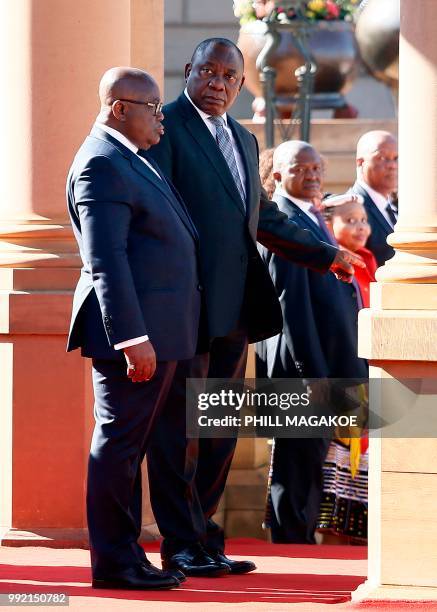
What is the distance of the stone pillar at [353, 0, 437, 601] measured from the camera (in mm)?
5699

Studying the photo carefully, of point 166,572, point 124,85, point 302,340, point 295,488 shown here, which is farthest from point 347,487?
point 124,85

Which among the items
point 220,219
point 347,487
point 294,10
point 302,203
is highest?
point 294,10

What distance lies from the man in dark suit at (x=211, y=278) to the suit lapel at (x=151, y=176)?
29 centimetres

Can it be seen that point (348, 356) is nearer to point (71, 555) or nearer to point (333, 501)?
point (333, 501)

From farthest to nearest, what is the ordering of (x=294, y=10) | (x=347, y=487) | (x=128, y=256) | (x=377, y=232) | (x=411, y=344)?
1. (x=294, y=10)
2. (x=377, y=232)
3. (x=347, y=487)
4. (x=128, y=256)
5. (x=411, y=344)

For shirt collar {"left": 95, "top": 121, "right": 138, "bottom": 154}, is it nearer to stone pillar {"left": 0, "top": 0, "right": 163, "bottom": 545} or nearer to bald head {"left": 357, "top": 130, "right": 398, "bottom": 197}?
stone pillar {"left": 0, "top": 0, "right": 163, "bottom": 545}

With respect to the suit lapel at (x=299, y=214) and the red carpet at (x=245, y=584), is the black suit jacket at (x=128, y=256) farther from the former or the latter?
the suit lapel at (x=299, y=214)

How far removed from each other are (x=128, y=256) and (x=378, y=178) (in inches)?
127

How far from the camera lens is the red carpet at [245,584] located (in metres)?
5.91

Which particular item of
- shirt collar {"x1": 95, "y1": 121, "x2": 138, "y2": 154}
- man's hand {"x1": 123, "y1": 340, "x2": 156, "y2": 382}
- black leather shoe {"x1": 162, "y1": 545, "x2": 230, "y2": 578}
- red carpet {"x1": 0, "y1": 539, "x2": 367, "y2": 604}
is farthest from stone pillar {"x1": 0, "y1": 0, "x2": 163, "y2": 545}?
man's hand {"x1": 123, "y1": 340, "x2": 156, "y2": 382}

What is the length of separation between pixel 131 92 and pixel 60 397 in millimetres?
1802

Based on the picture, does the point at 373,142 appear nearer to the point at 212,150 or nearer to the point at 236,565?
the point at 212,150

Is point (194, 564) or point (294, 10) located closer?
Answer: point (194, 564)

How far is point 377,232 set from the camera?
28.7 feet
